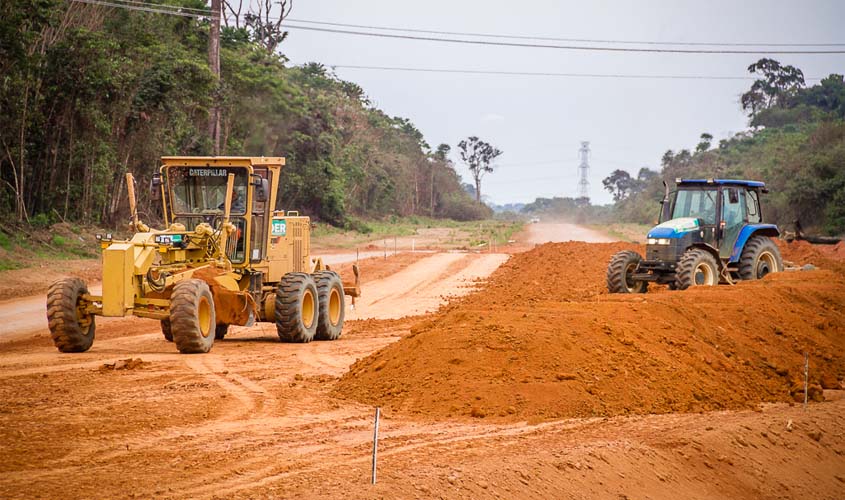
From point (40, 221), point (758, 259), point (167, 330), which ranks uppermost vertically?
point (40, 221)

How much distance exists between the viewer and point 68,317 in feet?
46.9

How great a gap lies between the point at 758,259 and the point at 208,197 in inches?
501

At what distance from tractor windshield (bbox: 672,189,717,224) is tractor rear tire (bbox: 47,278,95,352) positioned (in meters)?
13.1

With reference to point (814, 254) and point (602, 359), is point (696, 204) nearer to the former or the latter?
point (602, 359)

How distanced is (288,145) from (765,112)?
6677 cm

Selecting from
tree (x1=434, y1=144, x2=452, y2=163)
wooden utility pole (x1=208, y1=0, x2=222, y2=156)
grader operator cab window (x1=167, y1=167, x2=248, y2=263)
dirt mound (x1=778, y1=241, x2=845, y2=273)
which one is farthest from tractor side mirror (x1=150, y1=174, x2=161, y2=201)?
tree (x1=434, y1=144, x2=452, y2=163)

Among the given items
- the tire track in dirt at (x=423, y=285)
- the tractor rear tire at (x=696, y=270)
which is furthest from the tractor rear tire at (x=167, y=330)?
the tractor rear tire at (x=696, y=270)

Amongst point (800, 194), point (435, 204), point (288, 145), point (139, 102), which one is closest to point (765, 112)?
point (435, 204)

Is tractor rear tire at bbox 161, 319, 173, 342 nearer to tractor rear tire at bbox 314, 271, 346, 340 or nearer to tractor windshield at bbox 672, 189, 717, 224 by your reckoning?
tractor rear tire at bbox 314, 271, 346, 340

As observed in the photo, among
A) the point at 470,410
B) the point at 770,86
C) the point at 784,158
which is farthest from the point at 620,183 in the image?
the point at 470,410

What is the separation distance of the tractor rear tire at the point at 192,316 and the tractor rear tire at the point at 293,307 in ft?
5.61

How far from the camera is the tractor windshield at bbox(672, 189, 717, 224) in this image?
2203 centimetres

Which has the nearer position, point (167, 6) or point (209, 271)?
point (209, 271)

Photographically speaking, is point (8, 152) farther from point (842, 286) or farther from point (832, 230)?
point (832, 230)
